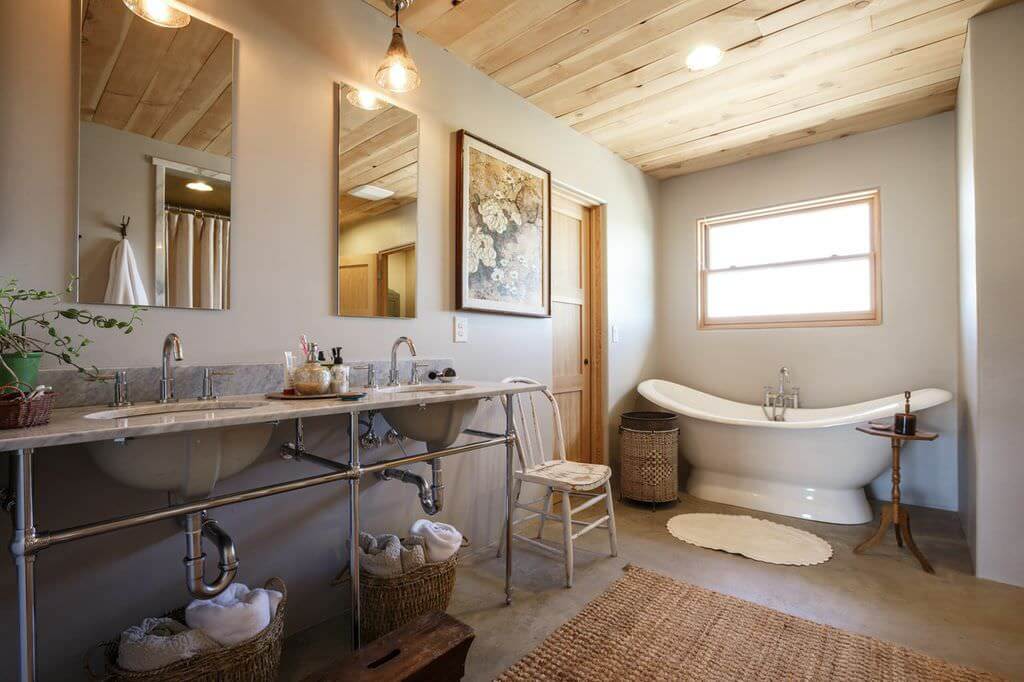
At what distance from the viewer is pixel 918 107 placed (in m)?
2.99

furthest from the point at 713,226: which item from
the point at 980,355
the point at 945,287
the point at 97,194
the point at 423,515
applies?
the point at 97,194

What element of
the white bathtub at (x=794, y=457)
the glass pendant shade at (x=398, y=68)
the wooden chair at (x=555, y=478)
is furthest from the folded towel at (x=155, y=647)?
the white bathtub at (x=794, y=457)

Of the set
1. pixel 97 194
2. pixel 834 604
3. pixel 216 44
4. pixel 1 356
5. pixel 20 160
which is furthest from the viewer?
pixel 834 604

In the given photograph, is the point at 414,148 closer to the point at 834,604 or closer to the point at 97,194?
the point at 97,194

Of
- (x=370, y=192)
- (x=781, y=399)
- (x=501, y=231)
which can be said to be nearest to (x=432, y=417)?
(x=370, y=192)

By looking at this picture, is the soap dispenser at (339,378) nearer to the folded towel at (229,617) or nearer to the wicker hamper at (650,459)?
the folded towel at (229,617)

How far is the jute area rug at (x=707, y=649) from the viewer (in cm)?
158

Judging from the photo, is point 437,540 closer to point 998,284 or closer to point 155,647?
point 155,647

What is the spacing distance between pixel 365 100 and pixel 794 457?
2.98m

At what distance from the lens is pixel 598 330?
355cm

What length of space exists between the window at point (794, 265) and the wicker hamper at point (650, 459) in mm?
1211

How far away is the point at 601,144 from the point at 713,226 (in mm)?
1261

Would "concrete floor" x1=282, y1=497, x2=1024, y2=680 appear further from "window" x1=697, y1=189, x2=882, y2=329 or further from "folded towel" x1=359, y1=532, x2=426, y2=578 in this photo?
"window" x1=697, y1=189, x2=882, y2=329

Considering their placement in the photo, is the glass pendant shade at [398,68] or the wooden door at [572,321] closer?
the glass pendant shade at [398,68]
